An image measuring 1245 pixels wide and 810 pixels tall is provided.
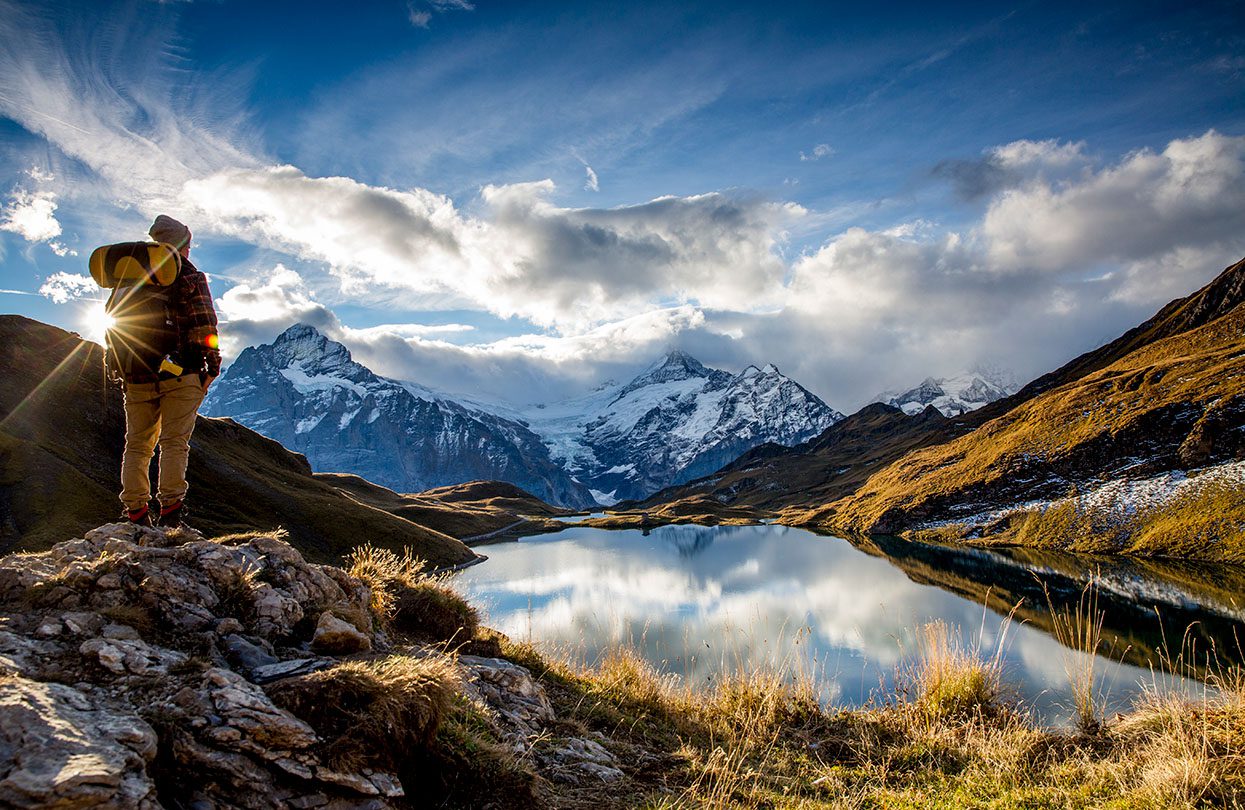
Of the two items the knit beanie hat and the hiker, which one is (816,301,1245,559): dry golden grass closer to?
the hiker

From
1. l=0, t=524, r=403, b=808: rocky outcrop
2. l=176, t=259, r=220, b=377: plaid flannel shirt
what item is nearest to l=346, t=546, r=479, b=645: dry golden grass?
l=0, t=524, r=403, b=808: rocky outcrop

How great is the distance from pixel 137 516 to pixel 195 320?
9.17 feet

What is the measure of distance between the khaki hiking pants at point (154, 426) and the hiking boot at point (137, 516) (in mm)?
48

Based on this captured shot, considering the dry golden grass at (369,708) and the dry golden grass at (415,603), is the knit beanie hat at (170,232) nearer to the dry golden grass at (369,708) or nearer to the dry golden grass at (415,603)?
the dry golden grass at (415,603)

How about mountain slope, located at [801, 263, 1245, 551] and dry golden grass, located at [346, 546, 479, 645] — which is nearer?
dry golden grass, located at [346, 546, 479, 645]

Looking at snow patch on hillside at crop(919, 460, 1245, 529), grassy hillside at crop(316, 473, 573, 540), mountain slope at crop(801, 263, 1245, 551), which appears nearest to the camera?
snow patch on hillside at crop(919, 460, 1245, 529)

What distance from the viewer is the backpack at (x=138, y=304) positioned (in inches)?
302

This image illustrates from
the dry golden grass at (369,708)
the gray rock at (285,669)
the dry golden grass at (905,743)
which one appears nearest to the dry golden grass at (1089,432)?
the dry golden grass at (905,743)

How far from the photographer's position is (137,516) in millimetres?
8125

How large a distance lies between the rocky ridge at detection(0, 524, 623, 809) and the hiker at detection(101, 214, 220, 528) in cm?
146

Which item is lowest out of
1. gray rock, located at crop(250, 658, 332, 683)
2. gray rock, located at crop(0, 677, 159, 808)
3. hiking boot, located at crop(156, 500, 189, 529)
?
gray rock, located at crop(250, 658, 332, 683)

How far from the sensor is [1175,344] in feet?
→ 387

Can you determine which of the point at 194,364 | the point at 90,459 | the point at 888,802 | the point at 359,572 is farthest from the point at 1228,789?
the point at 90,459

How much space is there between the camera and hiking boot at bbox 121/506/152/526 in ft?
26.3
